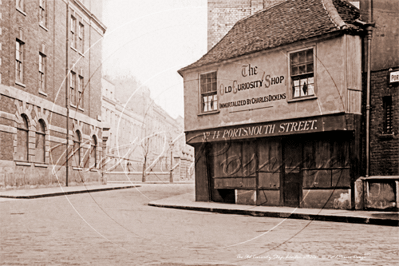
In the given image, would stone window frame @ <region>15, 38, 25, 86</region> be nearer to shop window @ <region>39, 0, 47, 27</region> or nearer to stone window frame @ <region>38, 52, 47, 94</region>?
stone window frame @ <region>38, 52, 47, 94</region>

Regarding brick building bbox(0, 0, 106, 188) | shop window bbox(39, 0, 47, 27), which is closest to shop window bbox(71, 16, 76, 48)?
brick building bbox(0, 0, 106, 188)

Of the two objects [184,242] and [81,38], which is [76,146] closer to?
[81,38]

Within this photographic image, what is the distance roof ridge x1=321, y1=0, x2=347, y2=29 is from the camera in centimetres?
1662

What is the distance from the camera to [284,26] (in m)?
19.2

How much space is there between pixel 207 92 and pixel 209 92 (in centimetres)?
11

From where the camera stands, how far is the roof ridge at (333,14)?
54.5 ft

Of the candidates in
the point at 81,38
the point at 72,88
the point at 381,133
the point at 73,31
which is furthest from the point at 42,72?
the point at 381,133

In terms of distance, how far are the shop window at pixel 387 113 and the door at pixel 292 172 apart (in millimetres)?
3075

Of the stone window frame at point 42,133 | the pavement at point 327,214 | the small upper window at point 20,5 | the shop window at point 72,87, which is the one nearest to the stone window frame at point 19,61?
the small upper window at point 20,5

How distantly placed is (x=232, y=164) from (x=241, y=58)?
4.73 m

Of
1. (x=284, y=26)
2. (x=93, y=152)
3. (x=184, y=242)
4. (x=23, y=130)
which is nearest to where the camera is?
(x=184, y=242)

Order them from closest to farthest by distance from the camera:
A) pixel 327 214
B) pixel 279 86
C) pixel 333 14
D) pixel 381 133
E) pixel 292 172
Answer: pixel 327 214
pixel 381 133
pixel 333 14
pixel 279 86
pixel 292 172

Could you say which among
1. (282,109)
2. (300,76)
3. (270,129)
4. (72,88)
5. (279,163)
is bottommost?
(279,163)

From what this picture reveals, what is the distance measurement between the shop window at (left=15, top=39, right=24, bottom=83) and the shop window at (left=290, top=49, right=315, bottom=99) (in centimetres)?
1686
